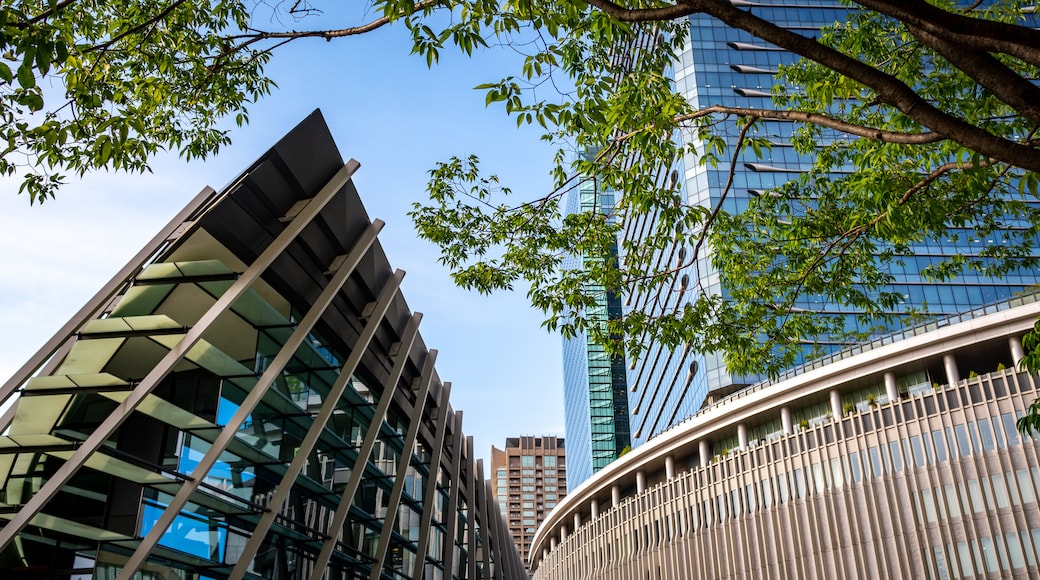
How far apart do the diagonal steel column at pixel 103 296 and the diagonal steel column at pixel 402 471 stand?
7436mm

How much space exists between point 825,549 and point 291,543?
25094 mm

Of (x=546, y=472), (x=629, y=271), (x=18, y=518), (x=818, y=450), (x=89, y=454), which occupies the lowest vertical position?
(x=18, y=518)

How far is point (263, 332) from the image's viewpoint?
45.4 ft

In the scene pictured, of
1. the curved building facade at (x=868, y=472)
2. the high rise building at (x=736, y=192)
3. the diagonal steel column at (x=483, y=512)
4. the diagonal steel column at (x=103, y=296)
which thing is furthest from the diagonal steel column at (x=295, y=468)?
the high rise building at (x=736, y=192)

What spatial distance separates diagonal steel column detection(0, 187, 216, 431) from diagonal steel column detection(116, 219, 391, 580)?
240 cm

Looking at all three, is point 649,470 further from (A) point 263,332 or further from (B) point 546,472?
(B) point 546,472

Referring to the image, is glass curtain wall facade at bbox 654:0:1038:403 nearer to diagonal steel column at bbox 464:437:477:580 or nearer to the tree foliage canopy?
diagonal steel column at bbox 464:437:477:580

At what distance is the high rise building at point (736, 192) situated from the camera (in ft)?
184

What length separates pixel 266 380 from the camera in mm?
12188

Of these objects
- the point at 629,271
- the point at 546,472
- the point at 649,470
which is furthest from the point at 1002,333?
the point at 546,472

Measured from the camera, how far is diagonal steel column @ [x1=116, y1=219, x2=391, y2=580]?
10.3 metres

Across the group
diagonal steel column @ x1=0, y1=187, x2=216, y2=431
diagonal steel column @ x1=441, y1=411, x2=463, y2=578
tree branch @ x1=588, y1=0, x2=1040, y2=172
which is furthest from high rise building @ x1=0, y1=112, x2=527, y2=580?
tree branch @ x1=588, y1=0, x2=1040, y2=172

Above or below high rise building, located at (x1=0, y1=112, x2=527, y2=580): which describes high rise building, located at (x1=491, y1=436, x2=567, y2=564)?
above

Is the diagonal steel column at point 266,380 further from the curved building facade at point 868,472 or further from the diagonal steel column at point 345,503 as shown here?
the curved building facade at point 868,472
